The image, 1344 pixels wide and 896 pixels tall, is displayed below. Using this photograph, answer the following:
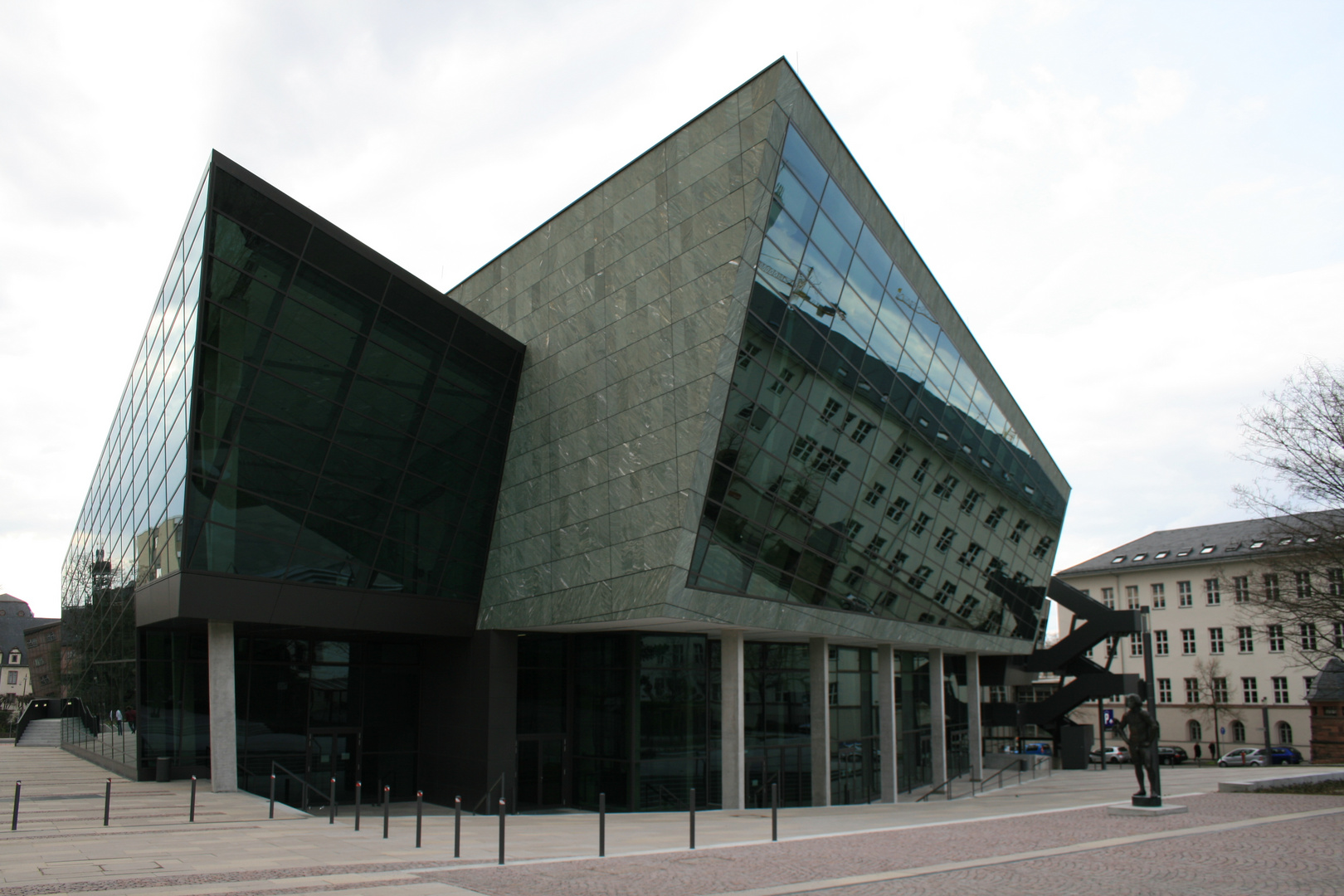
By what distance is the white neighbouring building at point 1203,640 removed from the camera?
74.1 metres

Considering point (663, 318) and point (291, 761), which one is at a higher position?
point (663, 318)

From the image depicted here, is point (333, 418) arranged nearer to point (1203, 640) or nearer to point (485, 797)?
point (485, 797)

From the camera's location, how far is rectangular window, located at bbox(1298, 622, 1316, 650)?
28422 millimetres

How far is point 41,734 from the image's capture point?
55.5 meters

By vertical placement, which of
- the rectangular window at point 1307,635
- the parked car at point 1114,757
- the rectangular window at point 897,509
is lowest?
the parked car at point 1114,757

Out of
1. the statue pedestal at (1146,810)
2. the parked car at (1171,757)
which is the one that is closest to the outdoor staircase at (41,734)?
the statue pedestal at (1146,810)

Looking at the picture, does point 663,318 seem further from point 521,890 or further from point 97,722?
point 97,722

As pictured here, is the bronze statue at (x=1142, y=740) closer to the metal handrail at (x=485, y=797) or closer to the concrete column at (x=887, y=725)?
the concrete column at (x=887, y=725)

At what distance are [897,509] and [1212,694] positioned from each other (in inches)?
2389

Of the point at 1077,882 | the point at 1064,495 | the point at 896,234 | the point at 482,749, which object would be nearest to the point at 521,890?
the point at 1077,882

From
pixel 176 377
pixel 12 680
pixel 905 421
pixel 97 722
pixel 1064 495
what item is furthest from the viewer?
pixel 12 680

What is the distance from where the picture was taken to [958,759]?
4212cm

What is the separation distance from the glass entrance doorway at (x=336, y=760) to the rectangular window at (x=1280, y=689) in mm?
73578

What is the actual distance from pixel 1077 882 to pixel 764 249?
15097 mm
